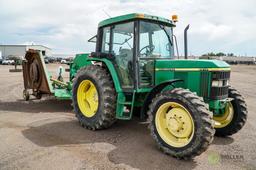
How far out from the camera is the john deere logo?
13.9ft

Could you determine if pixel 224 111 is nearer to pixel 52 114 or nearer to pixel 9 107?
pixel 52 114

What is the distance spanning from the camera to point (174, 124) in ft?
14.6

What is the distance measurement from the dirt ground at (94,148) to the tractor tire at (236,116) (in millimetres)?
181

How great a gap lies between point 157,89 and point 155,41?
124cm

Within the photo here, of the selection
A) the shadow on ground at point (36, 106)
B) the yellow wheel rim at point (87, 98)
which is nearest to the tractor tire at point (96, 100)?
the yellow wheel rim at point (87, 98)

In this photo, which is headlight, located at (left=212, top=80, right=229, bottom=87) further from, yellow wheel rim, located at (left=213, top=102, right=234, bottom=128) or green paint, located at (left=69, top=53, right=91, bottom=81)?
green paint, located at (left=69, top=53, right=91, bottom=81)

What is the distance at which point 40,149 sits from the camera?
4.68m

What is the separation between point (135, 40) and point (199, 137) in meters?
2.32

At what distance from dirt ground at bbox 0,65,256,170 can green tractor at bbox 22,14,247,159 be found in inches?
11.1

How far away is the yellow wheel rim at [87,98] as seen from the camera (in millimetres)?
6219

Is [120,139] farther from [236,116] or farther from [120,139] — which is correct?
[236,116]

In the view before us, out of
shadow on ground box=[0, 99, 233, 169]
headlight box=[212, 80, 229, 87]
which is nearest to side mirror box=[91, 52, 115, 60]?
shadow on ground box=[0, 99, 233, 169]

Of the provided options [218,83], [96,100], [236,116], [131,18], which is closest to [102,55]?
[96,100]

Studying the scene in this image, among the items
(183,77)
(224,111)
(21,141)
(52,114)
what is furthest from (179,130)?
(52,114)
